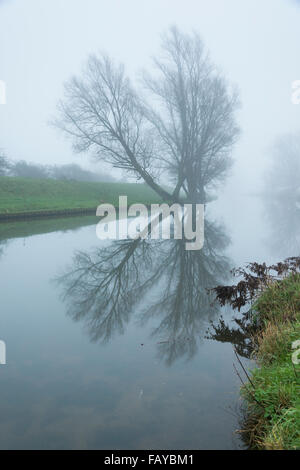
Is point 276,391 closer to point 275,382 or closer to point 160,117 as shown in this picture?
point 275,382

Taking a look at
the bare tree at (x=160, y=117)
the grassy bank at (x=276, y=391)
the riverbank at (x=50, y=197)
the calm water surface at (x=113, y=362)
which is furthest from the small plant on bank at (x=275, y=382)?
the bare tree at (x=160, y=117)

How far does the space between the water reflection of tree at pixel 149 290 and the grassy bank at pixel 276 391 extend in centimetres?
105

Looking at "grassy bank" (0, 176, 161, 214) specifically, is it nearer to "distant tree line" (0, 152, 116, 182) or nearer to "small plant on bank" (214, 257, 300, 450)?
"distant tree line" (0, 152, 116, 182)

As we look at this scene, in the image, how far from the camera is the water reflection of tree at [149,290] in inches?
183

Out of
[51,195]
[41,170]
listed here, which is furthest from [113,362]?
[41,170]

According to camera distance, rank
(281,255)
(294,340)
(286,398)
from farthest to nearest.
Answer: (281,255) → (294,340) → (286,398)

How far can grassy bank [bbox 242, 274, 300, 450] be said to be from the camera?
2.32 meters

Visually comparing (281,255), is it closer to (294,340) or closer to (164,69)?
(294,340)

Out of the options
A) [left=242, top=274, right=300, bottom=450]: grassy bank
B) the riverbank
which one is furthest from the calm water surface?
the riverbank

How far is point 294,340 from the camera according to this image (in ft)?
11.2

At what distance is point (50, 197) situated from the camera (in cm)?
2202

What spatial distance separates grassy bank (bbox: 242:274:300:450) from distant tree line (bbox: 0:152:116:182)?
2716cm
